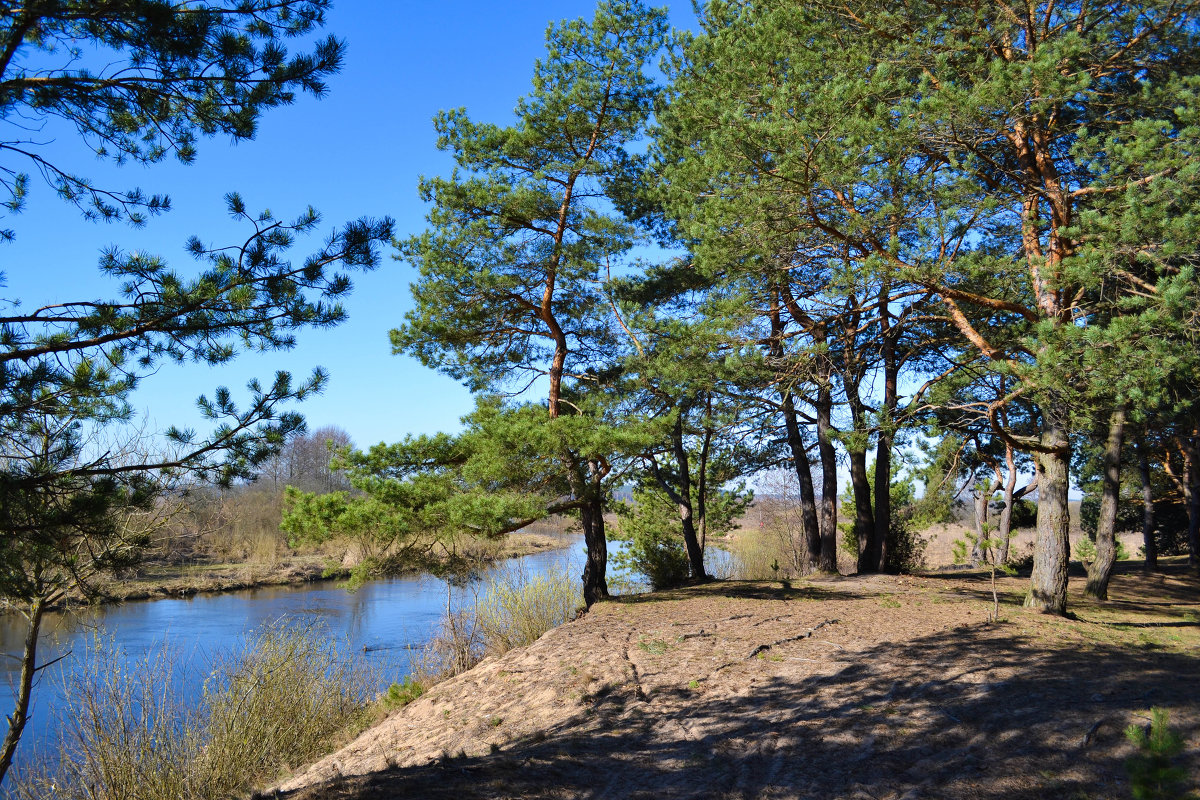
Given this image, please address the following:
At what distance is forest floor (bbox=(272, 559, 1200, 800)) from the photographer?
3.78 m

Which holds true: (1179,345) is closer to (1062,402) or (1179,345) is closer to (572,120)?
(1062,402)

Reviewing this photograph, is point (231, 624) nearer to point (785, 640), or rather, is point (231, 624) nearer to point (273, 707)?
point (273, 707)

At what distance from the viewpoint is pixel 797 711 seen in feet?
16.0

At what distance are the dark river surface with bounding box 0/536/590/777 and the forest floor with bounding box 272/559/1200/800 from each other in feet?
11.2

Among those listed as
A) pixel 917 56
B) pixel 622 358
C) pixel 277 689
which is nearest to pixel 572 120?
pixel 622 358

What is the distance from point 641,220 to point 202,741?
340 inches

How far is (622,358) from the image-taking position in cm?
1099

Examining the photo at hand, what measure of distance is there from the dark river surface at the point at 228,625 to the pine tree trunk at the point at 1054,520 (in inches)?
257

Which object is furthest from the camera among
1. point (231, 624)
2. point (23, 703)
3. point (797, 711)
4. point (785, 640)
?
point (231, 624)

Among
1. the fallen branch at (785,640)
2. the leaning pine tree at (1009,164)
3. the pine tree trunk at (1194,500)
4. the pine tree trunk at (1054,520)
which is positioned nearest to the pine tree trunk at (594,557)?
the fallen branch at (785,640)

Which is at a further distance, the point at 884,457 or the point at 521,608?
the point at 884,457

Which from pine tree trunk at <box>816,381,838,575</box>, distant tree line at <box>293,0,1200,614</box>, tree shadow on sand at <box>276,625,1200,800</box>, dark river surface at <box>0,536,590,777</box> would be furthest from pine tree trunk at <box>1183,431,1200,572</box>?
dark river surface at <box>0,536,590,777</box>

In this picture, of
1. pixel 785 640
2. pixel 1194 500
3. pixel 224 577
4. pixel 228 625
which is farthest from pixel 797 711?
pixel 224 577

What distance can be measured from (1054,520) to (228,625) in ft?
48.7
